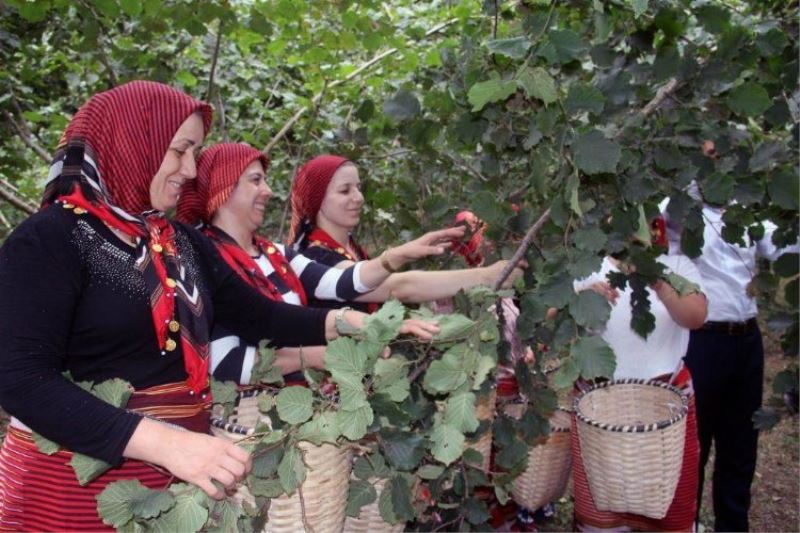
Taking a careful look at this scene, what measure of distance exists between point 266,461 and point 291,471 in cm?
5

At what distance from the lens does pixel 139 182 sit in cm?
163

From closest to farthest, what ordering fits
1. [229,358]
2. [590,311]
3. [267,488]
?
[267,488] → [590,311] → [229,358]

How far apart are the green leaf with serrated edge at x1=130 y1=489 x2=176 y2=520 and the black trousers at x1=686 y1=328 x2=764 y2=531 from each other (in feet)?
8.49

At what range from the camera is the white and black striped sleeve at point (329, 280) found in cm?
266

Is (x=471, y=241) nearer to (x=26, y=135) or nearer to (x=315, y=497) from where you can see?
(x=315, y=497)

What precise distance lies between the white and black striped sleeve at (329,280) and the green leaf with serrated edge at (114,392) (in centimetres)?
131

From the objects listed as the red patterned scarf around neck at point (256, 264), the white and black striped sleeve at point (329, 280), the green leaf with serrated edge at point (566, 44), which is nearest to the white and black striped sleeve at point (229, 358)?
the red patterned scarf around neck at point (256, 264)

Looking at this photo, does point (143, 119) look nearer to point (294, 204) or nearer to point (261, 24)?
point (261, 24)

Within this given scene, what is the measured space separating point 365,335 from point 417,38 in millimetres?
2593

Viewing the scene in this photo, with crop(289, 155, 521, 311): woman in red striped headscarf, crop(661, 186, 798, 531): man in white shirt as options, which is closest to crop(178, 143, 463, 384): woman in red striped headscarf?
→ crop(289, 155, 521, 311): woman in red striped headscarf

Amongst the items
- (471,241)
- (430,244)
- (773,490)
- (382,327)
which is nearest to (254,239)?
(430,244)

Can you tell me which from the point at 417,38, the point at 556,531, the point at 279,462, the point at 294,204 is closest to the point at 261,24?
the point at 294,204

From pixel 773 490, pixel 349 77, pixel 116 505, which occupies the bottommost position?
pixel 773 490

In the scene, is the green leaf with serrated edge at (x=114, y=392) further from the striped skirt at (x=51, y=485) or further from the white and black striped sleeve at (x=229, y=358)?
the white and black striped sleeve at (x=229, y=358)
